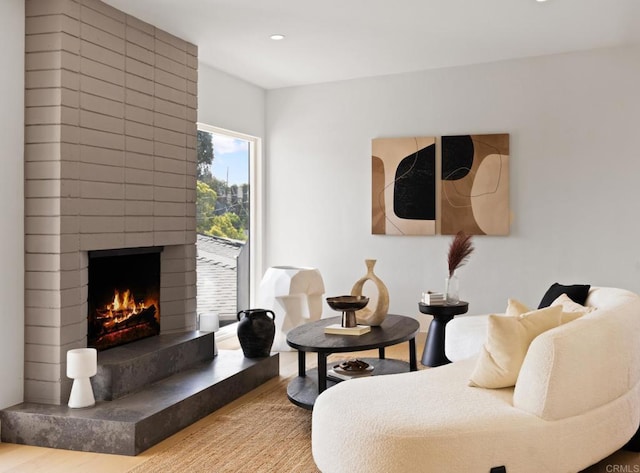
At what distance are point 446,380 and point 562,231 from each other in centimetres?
299

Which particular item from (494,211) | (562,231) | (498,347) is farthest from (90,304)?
(562,231)

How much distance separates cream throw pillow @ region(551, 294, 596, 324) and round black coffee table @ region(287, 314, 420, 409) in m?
0.89

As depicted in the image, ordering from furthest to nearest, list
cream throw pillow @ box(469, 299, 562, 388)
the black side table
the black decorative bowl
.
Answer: the black side table → the black decorative bowl → cream throw pillow @ box(469, 299, 562, 388)

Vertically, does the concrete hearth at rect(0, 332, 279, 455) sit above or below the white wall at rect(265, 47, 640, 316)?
below

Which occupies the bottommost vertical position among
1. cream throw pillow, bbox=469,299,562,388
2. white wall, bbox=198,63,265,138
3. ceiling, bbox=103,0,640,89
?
cream throw pillow, bbox=469,299,562,388

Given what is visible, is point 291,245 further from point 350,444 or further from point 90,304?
point 350,444

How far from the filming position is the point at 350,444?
7.73 ft

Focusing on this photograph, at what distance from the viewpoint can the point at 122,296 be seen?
4.24 m

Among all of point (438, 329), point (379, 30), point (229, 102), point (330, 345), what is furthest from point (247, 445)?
point (229, 102)

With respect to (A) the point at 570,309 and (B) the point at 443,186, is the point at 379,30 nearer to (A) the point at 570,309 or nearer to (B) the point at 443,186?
(B) the point at 443,186

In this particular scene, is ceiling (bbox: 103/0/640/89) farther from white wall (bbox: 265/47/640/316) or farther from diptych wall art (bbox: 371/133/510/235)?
diptych wall art (bbox: 371/133/510/235)

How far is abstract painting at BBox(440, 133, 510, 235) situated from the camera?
556 centimetres

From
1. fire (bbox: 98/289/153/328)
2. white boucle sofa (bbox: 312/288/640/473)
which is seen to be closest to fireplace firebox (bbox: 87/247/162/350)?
fire (bbox: 98/289/153/328)

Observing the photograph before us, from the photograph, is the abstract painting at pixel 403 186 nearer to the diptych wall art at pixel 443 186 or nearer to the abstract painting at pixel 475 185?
the diptych wall art at pixel 443 186
